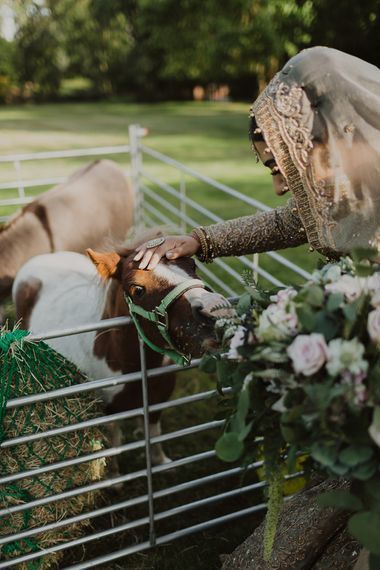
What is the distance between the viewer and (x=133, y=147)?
19.8ft

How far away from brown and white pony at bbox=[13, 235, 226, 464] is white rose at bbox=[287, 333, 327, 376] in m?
0.63

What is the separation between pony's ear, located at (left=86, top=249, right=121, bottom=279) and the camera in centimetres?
226

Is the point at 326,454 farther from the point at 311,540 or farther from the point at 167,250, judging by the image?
the point at 167,250

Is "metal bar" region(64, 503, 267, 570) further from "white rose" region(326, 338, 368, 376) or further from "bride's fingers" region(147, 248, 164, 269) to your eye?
"white rose" region(326, 338, 368, 376)

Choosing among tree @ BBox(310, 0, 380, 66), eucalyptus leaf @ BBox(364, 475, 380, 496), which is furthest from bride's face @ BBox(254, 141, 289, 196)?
tree @ BBox(310, 0, 380, 66)

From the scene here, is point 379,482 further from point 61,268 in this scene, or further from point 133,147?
point 133,147

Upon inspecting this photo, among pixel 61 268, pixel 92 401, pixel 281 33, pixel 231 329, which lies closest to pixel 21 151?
pixel 281 33

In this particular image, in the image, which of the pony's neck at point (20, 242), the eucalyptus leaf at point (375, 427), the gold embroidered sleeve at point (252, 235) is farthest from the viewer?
the pony's neck at point (20, 242)

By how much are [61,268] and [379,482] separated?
2767mm

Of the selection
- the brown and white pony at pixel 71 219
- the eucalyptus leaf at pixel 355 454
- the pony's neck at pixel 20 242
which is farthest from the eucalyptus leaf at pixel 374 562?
the pony's neck at pixel 20 242

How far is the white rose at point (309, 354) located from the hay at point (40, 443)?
3.79ft

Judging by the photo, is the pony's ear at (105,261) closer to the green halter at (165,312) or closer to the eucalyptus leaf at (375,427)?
the green halter at (165,312)

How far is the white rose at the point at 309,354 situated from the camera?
115 centimetres

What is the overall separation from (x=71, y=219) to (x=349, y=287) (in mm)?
4091
